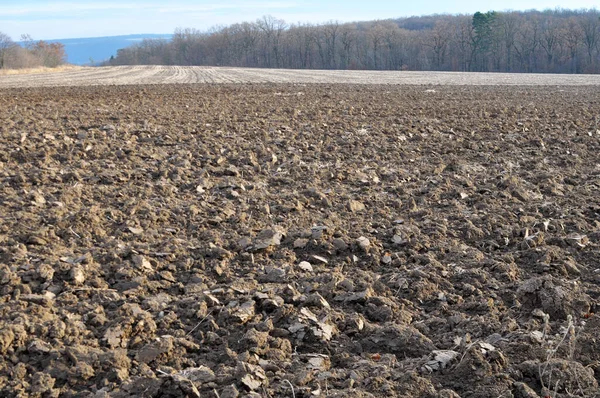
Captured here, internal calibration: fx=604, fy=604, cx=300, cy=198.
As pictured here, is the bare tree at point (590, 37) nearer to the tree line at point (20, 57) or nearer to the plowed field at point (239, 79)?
the plowed field at point (239, 79)

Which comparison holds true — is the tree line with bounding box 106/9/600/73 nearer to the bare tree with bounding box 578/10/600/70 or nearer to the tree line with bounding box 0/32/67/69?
the bare tree with bounding box 578/10/600/70

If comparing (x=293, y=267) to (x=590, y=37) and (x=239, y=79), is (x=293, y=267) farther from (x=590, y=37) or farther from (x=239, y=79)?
(x=590, y=37)

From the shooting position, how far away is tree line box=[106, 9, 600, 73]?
267ft

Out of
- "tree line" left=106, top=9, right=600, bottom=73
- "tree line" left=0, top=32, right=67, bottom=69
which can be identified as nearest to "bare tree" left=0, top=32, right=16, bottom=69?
"tree line" left=0, top=32, right=67, bottom=69

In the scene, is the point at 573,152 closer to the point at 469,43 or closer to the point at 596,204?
the point at 596,204

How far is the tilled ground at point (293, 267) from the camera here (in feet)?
11.8

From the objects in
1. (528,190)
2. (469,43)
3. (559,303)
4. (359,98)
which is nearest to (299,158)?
(528,190)

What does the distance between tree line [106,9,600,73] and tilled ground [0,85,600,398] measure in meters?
73.0

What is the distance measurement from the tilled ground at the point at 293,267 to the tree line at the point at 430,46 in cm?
7300

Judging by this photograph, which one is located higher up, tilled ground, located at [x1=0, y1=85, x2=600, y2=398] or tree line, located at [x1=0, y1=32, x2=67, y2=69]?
tree line, located at [x1=0, y1=32, x2=67, y2=69]

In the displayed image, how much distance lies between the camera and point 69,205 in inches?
259

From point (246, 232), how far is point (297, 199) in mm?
1270

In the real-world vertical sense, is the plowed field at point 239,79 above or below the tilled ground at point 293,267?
above

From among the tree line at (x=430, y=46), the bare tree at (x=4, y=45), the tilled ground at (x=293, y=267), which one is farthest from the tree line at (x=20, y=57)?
the tilled ground at (x=293, y=267)
